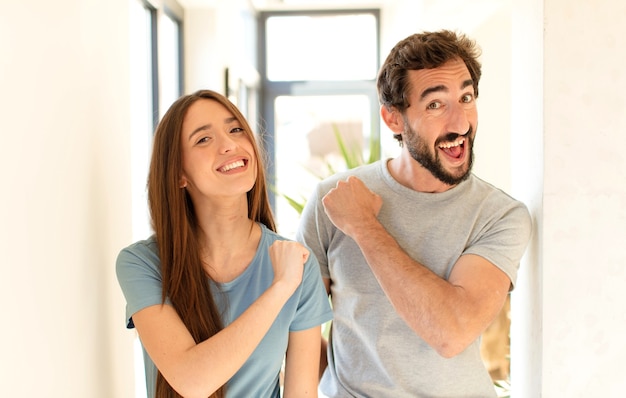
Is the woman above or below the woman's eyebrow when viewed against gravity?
below

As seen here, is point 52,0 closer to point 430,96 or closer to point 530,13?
point 430,96

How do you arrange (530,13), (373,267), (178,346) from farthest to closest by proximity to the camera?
(530,13), (373,267), (178,346)

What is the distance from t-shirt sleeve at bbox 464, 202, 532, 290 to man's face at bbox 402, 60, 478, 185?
0.15m

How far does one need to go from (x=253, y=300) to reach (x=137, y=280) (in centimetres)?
27

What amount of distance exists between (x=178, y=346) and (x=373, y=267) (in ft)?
1.80

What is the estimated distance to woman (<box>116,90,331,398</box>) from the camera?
55.9 inches

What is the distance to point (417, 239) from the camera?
1876 mm

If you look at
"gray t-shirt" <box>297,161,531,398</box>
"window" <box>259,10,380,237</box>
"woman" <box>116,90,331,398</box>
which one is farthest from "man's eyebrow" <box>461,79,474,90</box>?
"window" <box>259,10,380,237</box>

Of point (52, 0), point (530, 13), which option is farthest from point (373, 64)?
point (52, 0)

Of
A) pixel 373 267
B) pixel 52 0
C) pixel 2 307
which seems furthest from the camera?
pixel 373 267

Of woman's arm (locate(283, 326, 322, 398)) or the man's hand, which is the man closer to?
the man's hand

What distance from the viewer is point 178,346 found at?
1.41m

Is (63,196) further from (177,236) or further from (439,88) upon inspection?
(439,88)

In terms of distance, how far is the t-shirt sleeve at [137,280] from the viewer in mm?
1460
